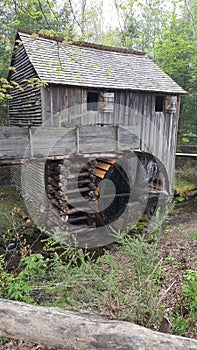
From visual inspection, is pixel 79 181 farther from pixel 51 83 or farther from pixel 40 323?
pixel 40 323

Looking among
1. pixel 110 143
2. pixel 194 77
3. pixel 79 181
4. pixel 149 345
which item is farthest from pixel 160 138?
pixel 149 345

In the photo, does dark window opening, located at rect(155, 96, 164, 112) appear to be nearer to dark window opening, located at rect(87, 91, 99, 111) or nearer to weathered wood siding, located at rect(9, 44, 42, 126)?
dark window opening, located at rect(87, 91, 99, 111)

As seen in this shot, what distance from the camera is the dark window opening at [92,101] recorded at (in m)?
8.69

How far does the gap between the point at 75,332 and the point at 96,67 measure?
881 centimetres

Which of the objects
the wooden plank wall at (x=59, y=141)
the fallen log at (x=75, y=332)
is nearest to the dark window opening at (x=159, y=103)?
the wooden plank wall at (x=59, y=141)

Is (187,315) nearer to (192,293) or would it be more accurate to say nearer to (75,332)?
(192,293)

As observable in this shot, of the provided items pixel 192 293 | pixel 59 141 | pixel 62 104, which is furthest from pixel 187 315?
pixel 62 104

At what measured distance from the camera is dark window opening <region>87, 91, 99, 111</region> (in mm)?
8688

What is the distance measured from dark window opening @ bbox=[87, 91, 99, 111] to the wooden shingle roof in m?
0.67

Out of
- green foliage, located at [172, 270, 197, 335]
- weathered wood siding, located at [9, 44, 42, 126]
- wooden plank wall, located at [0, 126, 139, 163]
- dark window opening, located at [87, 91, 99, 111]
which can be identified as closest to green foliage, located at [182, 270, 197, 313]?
green foliage, located at [172, 270, 197, 335]

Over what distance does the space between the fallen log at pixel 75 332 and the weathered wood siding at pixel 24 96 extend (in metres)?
6.74

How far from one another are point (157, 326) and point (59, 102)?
691 cm

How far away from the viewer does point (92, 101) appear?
9094 mm

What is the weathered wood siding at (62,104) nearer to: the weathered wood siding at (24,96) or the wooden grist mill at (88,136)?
the wooden grist mill at (88,136)
